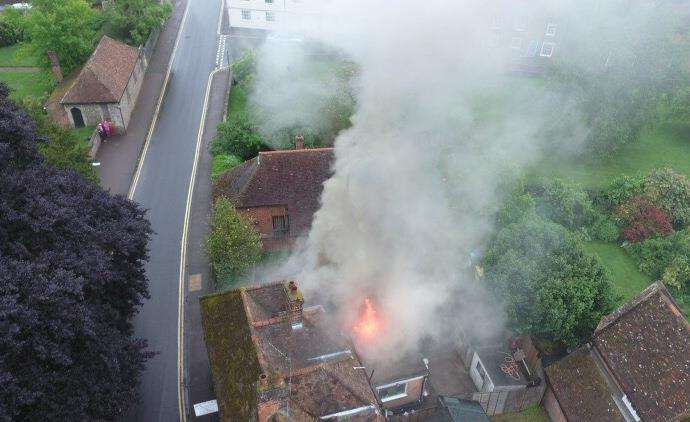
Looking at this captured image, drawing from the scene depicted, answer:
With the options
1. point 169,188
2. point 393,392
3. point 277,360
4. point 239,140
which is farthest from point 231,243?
point 169,188

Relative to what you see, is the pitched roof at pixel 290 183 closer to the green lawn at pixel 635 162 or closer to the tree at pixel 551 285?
the tree at pixel 551 285

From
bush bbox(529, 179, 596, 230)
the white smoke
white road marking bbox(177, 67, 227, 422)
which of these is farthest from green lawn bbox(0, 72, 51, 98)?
bush bbox(529, 179, 596, 230)

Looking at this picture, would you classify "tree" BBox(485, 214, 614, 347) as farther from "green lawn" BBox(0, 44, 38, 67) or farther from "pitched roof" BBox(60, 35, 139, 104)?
"green lawn" BBox(0, 44, 38, 67)

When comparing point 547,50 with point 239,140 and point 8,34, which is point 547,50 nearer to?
point 239,140

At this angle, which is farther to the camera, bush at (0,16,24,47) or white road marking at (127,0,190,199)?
bush at (0,16,24,47)

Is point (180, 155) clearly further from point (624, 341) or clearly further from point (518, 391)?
point (624, 341)

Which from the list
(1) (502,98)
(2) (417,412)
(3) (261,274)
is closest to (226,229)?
(3) (261,274)

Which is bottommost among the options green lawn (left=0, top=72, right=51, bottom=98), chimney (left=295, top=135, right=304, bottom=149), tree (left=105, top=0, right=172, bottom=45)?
green lawn (left=0, top=72, right=51, bottom=98)
